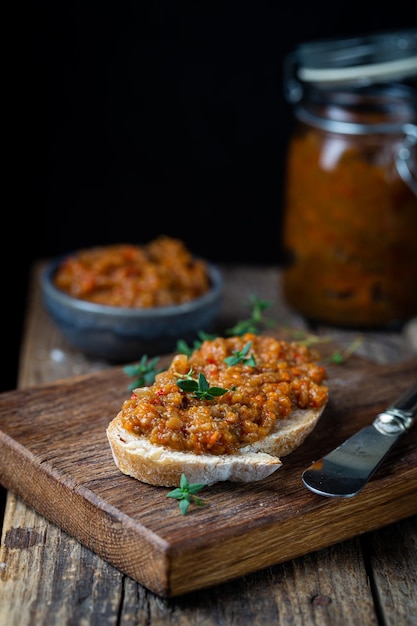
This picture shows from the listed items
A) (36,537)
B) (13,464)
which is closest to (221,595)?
(36,537)

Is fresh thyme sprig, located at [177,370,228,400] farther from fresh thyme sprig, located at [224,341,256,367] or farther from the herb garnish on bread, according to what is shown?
fresh thyme sprig, located at [224,341,256,367]

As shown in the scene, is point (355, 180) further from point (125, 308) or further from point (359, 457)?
point (359, 457)

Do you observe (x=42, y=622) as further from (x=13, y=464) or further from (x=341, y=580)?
(x=341, y=580)

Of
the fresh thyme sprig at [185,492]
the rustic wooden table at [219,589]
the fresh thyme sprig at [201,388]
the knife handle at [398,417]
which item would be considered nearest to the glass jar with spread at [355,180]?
the knife handle at [398,417]

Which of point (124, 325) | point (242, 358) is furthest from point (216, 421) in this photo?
point (124, 325)

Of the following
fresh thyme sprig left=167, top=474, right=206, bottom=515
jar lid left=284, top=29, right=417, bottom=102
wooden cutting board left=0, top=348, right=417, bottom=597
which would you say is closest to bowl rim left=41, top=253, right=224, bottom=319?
wooden cutting board left=0, top=348, right=417, bottom=597

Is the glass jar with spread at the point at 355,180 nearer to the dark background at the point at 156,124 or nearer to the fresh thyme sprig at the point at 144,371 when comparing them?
the dark background at the point at 156,124
